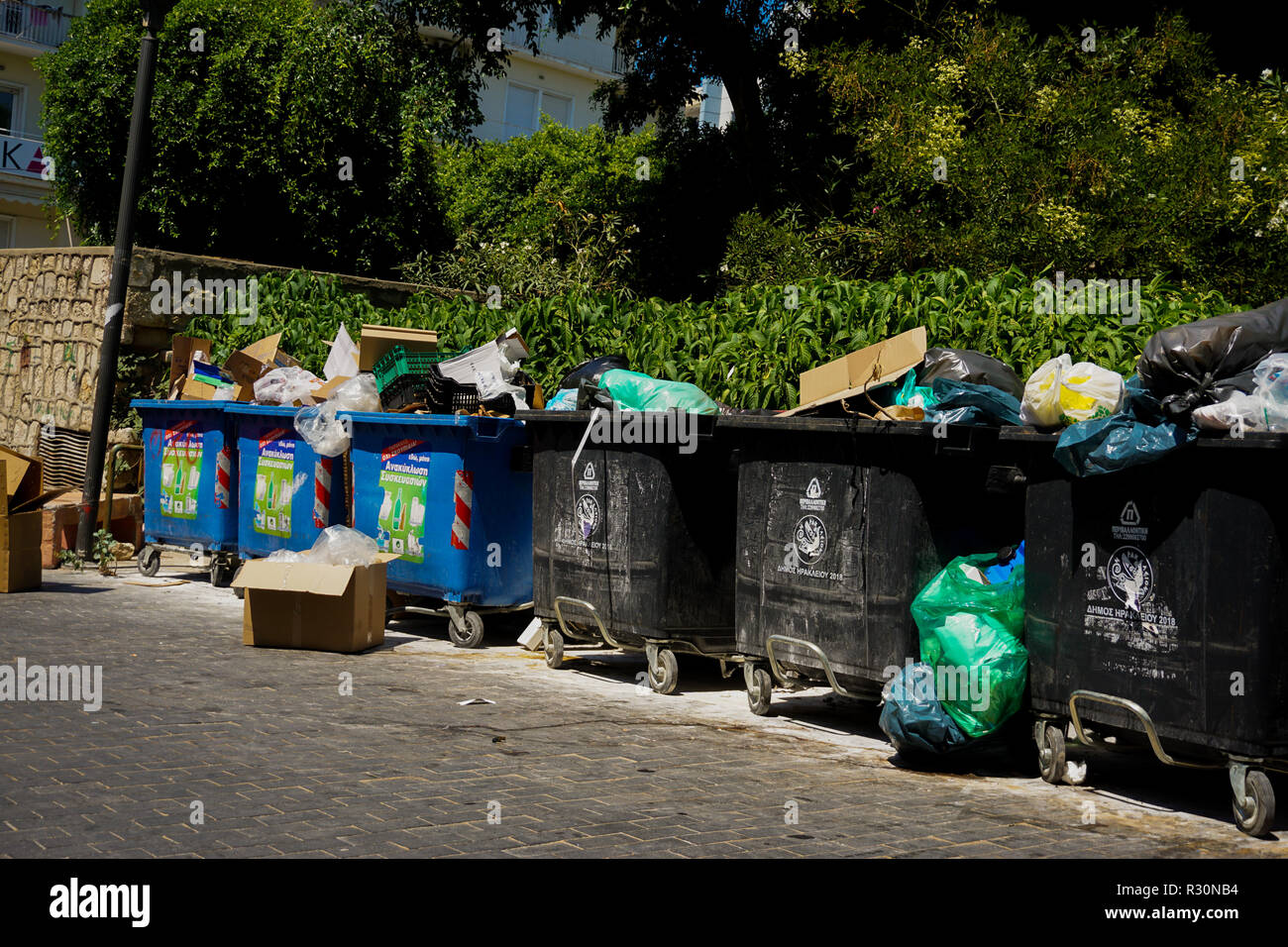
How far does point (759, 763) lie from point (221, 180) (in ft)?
52.8

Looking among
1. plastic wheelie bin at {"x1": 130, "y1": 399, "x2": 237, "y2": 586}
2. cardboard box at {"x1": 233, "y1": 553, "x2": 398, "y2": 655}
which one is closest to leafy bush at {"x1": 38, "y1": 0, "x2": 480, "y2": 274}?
plastic wheelie bin at {"x1": 130, "y1": 399, "x2": 237, "y2": 586}

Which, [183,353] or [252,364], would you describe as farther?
[183,353]

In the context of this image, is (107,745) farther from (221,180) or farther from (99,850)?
(221,180)

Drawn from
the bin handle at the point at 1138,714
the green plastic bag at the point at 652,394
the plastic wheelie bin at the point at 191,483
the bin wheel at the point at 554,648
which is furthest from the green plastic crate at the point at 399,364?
the bin handle at the point at 1138,714

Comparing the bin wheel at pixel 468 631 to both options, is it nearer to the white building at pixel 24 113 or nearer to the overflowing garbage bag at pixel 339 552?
the overflowing garbage bag at pixel 339 552

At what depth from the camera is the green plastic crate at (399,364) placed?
9.52 meters

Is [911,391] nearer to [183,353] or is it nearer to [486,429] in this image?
[486,429]

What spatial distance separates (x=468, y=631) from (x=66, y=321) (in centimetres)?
734

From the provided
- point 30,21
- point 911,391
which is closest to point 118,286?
point 911,391

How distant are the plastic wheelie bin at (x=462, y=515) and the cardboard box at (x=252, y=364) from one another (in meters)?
2.36

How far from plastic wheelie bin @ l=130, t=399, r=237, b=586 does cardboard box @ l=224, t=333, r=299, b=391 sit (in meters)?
0.30

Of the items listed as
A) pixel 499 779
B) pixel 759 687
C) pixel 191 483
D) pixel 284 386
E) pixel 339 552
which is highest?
pixel 284 386

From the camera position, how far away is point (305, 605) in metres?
8.00

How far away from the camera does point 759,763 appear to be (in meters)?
5.59
